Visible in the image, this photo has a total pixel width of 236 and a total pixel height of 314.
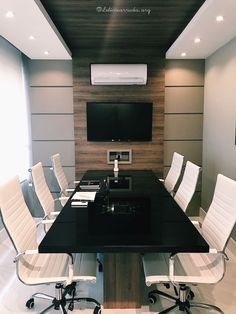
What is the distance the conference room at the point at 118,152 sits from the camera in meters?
2.03

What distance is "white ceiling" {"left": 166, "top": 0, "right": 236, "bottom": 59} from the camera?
2.56 meters

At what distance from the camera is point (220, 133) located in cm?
394

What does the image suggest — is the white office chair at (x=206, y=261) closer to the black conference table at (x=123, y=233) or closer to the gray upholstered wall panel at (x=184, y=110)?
the black conference table at (x=123, y=233)

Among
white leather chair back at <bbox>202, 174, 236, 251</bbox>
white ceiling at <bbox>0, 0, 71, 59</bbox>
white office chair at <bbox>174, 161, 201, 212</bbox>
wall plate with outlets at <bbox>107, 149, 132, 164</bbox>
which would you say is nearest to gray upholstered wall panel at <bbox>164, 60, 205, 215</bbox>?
wall plate with outlets at <bbox>107, 149, 132, 164</bbox>

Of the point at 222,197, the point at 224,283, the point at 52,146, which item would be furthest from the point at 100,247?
the point at 52,146

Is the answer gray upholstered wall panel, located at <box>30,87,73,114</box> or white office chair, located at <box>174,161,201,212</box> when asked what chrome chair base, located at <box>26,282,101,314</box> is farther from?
gray upholstered wall panel, located at <box>30,87,73,114</box>

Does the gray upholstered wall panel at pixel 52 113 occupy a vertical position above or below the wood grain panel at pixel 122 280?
above

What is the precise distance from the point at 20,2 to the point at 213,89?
2962 mm

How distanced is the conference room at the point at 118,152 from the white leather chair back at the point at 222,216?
2cm

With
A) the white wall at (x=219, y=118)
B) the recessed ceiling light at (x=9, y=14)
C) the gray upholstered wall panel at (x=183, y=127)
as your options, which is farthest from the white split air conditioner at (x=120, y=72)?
the recessed ceiling light at (x=9, y=14)

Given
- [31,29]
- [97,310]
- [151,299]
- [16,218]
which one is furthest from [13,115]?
[151,299]

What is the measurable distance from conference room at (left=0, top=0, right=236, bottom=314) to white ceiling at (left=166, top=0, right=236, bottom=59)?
0.07ft

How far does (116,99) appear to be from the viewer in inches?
181

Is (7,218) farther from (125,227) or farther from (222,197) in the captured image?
(222,197)
